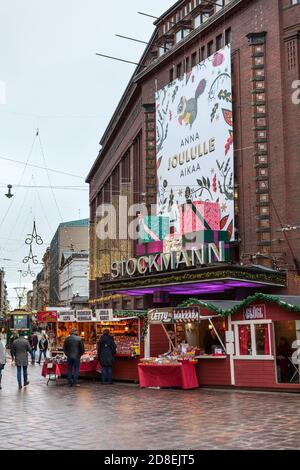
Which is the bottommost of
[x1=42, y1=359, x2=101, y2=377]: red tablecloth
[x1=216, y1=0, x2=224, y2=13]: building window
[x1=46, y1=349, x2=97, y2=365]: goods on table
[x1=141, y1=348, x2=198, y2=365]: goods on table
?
[x1=42, y1=359, x2=101, y2=377]: red tablecloth

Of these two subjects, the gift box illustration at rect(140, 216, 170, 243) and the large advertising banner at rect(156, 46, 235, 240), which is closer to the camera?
the large advertising banner at rect(156, 46, 235, 240)

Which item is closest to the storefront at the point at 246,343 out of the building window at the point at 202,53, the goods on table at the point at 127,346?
the goods on table at the point at 127,346

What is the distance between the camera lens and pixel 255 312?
696 inches

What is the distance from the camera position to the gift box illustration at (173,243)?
100 ft

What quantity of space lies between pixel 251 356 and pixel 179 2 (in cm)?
2638

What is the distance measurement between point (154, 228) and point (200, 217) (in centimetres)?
531

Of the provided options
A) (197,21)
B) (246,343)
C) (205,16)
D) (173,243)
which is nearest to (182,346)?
(246,343)

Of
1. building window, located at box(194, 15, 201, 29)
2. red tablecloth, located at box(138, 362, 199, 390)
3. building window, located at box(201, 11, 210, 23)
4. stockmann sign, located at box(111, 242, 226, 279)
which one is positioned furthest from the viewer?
building window, located at box(194, 15, 201, 29)

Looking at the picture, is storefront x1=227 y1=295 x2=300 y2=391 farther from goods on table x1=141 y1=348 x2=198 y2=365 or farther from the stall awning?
the stall awning

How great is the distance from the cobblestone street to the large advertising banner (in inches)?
A: 571

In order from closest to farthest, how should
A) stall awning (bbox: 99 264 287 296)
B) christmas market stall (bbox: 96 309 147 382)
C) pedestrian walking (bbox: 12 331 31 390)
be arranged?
pedestrian walking (bbox: 12 331 31 390) → christmas market stall (bbox: 96 309 147 382) → stall awning (bbox: 99 264 287 296)

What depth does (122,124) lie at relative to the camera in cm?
4797

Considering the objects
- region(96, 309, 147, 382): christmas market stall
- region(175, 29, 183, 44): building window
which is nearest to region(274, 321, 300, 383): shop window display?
region(96, 309, 147, 382): christmas market stall

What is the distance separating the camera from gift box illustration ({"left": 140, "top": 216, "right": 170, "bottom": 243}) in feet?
110
